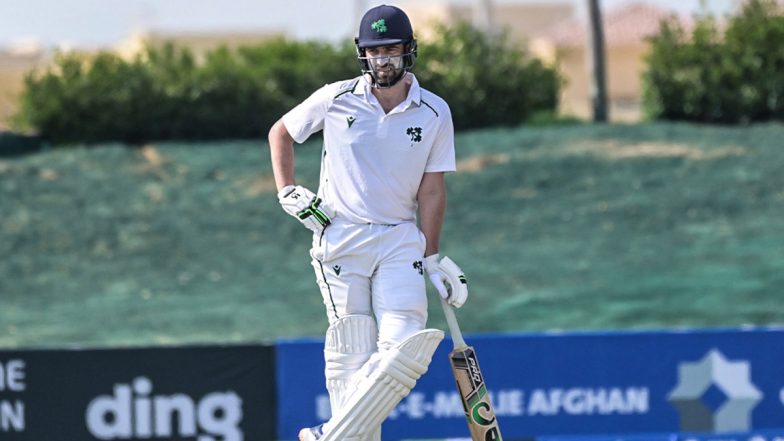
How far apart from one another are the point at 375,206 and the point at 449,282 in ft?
1.29

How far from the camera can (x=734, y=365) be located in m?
7.75

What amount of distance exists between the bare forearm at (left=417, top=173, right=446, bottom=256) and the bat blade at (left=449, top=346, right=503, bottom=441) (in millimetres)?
437

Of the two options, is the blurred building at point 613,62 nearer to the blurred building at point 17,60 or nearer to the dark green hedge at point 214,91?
the blurred building at point 17,60

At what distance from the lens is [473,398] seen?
5.21 m

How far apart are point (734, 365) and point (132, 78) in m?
13.2

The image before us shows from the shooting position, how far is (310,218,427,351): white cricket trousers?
205 inches

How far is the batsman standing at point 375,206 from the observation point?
5207 millimetres

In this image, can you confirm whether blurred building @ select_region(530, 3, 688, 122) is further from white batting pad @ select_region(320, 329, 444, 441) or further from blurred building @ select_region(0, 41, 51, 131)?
white batting pad @ select_region(320, 329, 444, 441)

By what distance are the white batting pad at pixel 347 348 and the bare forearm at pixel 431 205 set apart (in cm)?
37

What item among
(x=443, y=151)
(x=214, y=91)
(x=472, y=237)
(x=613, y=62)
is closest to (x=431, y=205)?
(x=443, y=151)

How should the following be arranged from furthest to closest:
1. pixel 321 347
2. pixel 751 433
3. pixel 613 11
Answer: pixel 613 11 → pixel 321 347 → pixel 751 433

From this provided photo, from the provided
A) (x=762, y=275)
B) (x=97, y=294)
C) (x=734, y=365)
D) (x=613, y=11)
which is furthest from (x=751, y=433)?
(x=613, y=11)

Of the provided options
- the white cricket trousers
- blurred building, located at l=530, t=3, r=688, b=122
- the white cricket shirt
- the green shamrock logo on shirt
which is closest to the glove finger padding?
the white cricket trousers

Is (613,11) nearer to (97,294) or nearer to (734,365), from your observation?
(97,294)
